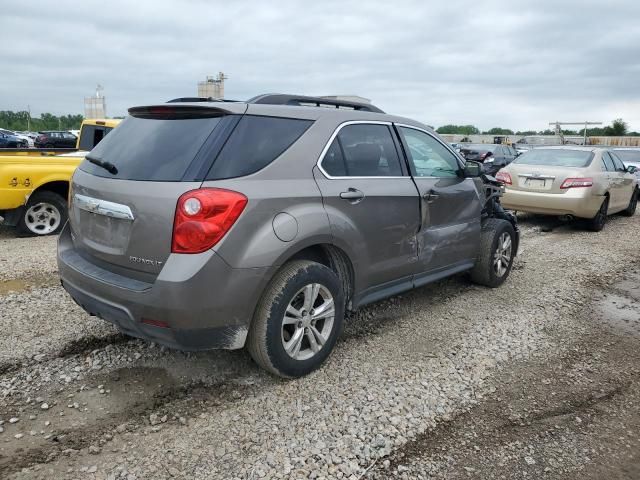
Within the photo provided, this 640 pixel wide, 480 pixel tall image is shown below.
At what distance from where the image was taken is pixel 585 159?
9.63 m

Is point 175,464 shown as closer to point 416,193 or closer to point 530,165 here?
point 416,193

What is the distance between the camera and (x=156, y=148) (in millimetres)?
3182

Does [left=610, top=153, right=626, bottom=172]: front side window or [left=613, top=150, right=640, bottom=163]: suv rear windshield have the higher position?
[left=613, top=150, right=640, bottom=163]: suv rear windshield

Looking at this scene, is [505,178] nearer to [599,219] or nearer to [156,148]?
[599,219]

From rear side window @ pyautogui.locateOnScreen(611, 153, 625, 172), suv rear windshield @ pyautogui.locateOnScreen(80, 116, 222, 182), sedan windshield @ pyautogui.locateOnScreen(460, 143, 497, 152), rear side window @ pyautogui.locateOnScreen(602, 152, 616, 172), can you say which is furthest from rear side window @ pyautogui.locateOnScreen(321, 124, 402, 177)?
sedan windshield @ pyautogui.locateOnScreen(460, 143, 497, 152)

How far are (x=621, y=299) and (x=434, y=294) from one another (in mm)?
2052

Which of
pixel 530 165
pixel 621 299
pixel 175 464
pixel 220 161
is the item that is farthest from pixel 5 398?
pixel 530 165

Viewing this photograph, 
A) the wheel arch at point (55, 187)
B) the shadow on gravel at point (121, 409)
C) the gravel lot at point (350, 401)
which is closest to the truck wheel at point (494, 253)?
the gravel lot at point (350, 401)

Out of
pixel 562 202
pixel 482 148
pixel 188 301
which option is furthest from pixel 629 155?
pixel 188 301

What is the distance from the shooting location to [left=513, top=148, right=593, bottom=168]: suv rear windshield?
9.59 meters

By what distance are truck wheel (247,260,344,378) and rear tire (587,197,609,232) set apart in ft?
25.2

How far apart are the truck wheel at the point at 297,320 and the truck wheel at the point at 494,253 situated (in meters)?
2.36

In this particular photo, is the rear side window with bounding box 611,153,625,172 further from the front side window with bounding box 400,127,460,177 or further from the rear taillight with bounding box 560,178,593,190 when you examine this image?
the front side window with bounding box 400,127,460,177

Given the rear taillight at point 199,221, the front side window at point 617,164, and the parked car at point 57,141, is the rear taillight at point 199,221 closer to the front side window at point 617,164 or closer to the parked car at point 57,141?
the front side window at point 617,164
